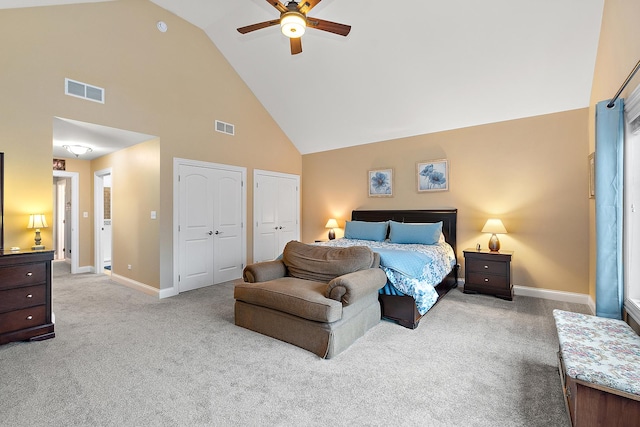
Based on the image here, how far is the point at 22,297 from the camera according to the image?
9.47 ft

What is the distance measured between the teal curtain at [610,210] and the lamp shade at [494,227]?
1681 mm

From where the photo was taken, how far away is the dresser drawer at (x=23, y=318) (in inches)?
110

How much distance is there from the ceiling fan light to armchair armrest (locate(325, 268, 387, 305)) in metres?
2.28

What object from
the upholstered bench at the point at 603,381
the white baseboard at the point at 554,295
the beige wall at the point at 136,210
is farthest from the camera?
the beige wall at the point at 136,210

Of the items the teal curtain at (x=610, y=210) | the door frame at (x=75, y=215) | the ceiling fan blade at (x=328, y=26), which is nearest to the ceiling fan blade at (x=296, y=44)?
the ceiling fan blade at (x=328, y=26)

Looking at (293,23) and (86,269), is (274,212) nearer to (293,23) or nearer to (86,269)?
(86,269)

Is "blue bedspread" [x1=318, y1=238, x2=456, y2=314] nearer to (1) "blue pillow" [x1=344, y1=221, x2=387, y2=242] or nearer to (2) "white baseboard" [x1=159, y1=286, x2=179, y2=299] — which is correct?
(1) "blue pillow" [x1=344, y1=221, x2=387, y2=242]

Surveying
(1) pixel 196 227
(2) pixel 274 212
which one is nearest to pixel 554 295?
(2) pixel 274 212

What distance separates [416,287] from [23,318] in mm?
3904

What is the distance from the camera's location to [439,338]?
117 inches

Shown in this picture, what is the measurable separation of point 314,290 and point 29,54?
4043mm

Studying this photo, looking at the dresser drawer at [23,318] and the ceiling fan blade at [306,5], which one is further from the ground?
the ceiling fan blade at [306,5]

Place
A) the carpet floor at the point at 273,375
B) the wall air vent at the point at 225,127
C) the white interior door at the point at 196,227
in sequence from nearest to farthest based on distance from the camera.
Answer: the carpet floor at the point at 273,375 → the white interior door at the point at 196,227 → the wall air vent at the point at 225,127

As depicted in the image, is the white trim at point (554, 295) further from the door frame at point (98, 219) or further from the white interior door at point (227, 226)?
the door frame at point (98, 219)
